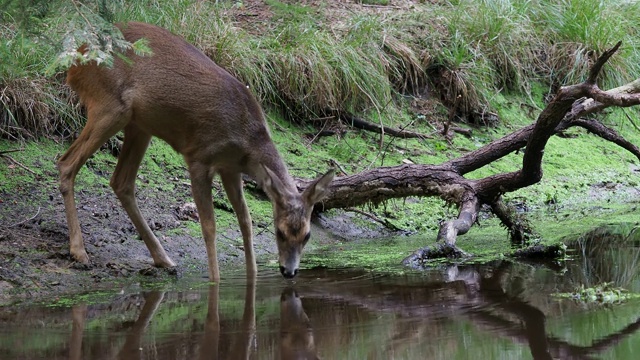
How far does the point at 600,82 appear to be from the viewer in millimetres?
12836

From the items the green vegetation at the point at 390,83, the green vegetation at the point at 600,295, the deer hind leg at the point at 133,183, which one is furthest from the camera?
the green vegetation at the point at 390,83

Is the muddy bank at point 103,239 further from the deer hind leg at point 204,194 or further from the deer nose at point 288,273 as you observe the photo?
the deer nose at point 288,273

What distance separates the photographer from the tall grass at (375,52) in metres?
8.77

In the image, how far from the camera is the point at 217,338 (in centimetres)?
467

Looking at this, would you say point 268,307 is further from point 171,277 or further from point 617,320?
point 617,320

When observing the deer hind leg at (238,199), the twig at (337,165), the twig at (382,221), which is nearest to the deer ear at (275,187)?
the deer hind leg at (238,199)

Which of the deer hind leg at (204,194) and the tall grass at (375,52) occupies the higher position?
the tall grass at (375,52)

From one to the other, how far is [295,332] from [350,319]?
0.44 metres

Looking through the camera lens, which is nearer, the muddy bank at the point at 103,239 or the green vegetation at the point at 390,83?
the muddy bank at the point at 103,239

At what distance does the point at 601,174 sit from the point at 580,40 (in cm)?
245

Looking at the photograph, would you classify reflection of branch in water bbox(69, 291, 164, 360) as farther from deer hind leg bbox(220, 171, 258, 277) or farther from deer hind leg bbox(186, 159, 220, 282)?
deer hind leg bbox(220, 171, 258, 277)

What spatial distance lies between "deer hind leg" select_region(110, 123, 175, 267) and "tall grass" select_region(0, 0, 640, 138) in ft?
3.73

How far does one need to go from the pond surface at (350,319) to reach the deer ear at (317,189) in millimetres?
608

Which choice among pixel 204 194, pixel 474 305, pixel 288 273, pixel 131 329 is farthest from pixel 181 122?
pixel 474 305
